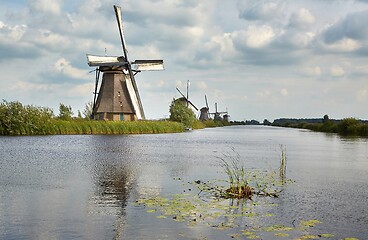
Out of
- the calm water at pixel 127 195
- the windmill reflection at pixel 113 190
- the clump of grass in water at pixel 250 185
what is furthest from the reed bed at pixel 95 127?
the clump of grass in water at pixel 250 185

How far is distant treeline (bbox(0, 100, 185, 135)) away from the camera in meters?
36.3

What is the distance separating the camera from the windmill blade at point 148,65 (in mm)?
50031

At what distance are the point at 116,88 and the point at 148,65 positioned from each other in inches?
196

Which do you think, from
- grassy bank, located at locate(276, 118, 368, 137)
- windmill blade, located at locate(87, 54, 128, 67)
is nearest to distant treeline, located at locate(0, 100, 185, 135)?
windmill blade, located at locate(87, 54, 128, 67)

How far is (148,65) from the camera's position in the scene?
5050 centimetres

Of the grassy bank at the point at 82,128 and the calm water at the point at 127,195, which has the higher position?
the grassy bank at the point at 82,128

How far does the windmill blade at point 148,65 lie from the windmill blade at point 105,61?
1741mm

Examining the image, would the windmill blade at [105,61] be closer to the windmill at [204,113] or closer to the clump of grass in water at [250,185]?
the clump of grass in water at [250,185]

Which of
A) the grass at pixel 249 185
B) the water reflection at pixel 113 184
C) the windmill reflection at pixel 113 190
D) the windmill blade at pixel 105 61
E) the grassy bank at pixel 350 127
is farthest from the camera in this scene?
the grassy bank at pixel 350 127

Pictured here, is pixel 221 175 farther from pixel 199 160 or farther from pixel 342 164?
pixel 342 164

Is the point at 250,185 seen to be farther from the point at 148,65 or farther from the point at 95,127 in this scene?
the point at 148,65


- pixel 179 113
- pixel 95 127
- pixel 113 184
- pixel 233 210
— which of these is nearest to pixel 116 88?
pixel 95 127

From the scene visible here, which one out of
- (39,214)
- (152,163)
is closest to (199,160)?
(152,163)

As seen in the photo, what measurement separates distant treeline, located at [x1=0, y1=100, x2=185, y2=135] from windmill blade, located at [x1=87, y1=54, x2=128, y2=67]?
6833 mm
